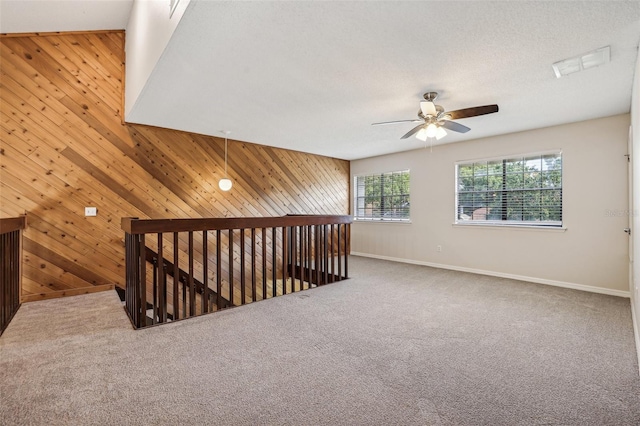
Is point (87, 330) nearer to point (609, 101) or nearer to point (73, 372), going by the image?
point (73, 372)

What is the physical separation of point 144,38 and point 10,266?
277cm

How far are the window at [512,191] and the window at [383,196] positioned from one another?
4.06 feet

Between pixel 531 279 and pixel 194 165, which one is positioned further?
pixel 194 165

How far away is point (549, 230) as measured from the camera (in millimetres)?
4715

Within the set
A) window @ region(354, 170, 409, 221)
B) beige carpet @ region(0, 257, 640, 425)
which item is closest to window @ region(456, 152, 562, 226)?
window @ region(354, 170, 409, 221)

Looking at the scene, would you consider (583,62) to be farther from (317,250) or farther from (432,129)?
(317,250)

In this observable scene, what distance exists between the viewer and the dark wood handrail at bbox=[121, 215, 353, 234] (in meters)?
2.94

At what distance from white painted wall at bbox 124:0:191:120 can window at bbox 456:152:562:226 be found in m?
5.14

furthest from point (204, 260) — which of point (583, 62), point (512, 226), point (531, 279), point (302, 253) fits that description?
point (531, 279)

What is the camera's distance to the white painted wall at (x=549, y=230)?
4176 mm

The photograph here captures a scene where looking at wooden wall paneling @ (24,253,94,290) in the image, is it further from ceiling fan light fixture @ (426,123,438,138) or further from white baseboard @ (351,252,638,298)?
white baseboard @ (351,252,638,298)

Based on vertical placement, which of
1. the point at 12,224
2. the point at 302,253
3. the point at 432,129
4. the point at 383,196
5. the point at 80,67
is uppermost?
the point at 80,67

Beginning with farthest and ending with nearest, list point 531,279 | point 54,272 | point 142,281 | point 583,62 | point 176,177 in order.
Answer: point 176,177, point 531,279, point 54,272, point 142,281, point 583,62

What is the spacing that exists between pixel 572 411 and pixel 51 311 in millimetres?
4730
